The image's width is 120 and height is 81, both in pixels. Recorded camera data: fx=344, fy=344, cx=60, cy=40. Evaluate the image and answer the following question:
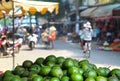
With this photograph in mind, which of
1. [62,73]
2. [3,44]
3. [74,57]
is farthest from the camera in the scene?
[3,44]

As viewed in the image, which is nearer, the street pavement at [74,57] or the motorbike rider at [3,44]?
the street pavement at [74,57]

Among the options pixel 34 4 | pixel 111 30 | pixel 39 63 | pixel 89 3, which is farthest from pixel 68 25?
pixel 39 63

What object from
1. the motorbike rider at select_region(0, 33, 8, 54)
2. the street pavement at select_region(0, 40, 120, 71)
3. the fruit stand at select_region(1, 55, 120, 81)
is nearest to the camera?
the fruit stand at select_region(1, 55, 120, 81)

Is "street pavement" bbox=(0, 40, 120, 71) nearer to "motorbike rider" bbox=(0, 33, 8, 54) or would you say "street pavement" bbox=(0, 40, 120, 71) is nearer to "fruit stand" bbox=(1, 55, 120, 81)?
"motorbike rider" bbox=(0, 33, 8, 54)

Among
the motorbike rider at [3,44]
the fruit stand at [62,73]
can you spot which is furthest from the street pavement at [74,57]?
the fruit stand at [62,73]

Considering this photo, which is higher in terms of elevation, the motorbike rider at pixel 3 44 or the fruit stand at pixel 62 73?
the fruit stand at pixel 62 73

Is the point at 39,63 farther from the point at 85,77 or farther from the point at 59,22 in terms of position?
the point at 59,22

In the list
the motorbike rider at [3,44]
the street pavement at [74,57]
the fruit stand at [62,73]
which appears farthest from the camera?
the motorbike rider at [3,44]

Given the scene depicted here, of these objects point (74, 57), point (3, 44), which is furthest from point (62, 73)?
point (3, 44)

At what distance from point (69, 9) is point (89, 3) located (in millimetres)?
8429

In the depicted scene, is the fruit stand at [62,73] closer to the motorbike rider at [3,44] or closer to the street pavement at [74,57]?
the street pavement at [74,57]

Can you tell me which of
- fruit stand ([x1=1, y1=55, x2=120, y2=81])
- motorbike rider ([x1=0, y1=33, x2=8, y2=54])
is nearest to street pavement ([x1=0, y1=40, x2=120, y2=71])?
motorbike rider ([x1=0, y1=33, x2=8, y2=54])

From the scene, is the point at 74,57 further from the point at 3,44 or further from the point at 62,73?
the point at 62,73

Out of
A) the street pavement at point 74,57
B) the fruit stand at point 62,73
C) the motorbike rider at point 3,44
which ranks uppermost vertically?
the fruit stand at point 62,73
